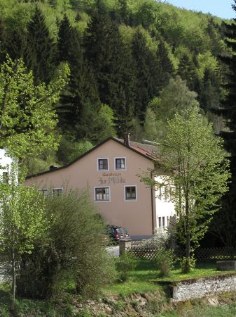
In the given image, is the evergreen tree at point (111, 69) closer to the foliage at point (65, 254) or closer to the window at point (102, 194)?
the window at point (102, 194)

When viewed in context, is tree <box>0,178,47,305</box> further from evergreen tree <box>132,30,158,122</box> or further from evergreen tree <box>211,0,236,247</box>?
evergreen tree <box>132,30,158,122</box>

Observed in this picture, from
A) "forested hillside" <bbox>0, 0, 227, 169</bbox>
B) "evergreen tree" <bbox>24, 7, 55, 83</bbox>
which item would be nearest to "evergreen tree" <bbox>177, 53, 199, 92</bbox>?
"forested hillside" <bbox>0, 0, 227, 169</bbox>

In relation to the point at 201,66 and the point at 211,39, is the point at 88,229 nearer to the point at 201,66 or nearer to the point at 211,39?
the point at 201,66

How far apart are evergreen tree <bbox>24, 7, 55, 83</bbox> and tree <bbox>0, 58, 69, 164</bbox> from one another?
2391 inches

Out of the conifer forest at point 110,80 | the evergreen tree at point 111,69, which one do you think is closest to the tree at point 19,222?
the conifer forest at point 110,80

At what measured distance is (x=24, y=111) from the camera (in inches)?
673

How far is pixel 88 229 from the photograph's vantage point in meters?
21.5

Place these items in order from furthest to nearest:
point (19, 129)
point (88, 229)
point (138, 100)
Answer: point (138, 100)
point (88, 229)
point (19, 129)

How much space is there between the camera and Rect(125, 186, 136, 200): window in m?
54.2

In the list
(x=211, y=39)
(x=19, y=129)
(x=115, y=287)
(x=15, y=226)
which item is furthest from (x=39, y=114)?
(x=211, y=39)

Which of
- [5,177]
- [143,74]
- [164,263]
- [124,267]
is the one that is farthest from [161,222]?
[143,74]

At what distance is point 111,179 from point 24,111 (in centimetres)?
3812

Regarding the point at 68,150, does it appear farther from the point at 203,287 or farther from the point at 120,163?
the point at 203,287

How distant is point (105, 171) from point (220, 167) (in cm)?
2439
